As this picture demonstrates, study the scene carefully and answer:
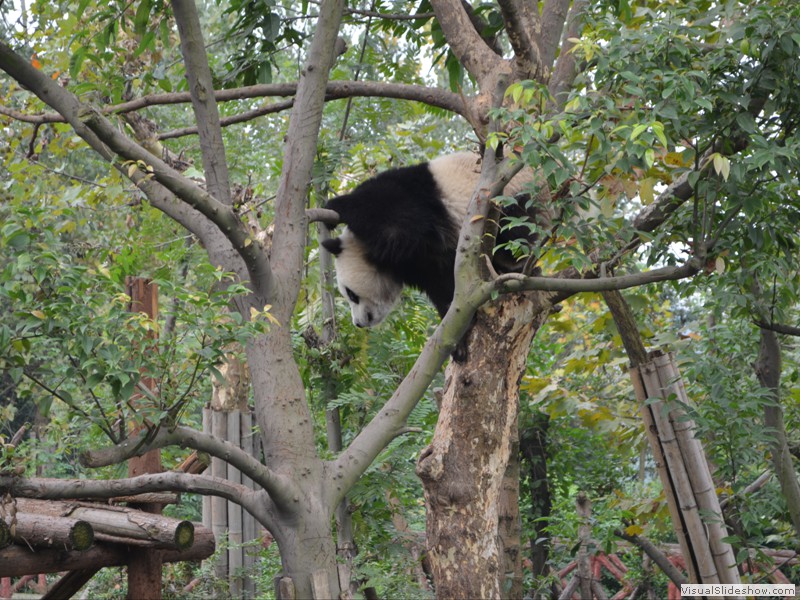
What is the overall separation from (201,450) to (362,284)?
2.13 meters

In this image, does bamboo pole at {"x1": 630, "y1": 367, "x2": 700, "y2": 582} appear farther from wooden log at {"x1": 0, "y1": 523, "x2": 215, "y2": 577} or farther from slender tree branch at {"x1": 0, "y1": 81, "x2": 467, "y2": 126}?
wooden log at {"x1": 0, "y1": 523, "x2": 215, "y2": 577}

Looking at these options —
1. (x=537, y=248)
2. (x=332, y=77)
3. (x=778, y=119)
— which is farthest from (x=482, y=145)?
(x=332, y=77)

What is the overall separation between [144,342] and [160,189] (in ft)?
3.76

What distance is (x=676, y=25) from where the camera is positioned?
97.9 inches

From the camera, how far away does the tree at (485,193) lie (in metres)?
2.41

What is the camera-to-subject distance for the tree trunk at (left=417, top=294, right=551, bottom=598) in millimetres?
2867

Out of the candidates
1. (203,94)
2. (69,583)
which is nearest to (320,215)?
(203,94)

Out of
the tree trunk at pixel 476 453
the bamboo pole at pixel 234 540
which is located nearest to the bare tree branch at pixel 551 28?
the tree trunk at pixel 476 453

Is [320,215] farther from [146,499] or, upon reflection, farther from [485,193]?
[146,499]

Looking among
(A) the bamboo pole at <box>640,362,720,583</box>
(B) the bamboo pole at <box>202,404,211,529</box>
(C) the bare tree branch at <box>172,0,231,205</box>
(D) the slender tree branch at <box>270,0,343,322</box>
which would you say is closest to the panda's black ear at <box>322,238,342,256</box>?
(D) the slender tree branch at <box>270,0,343,322</box>

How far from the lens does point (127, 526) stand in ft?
11.8

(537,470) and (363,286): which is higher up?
(363,286)

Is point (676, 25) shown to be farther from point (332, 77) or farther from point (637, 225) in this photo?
point (332, 77)

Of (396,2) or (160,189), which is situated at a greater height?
(396,2)
